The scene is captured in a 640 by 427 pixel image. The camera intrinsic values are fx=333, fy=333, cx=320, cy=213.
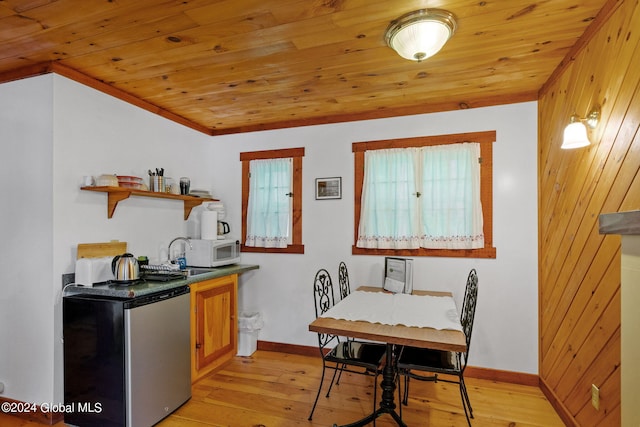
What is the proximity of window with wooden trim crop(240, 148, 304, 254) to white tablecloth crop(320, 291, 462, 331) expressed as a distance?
1.11 metres

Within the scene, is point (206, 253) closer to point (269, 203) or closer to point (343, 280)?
point (269, 203)

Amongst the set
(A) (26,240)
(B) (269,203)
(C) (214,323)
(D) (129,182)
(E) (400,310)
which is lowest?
(C) (214,323)

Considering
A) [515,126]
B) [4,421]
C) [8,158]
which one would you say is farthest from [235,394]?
[515,126]

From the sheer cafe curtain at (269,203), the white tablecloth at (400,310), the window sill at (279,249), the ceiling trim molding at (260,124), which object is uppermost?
the ceiling trim molding at (260,124)

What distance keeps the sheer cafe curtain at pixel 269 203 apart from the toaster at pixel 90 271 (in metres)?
1.48

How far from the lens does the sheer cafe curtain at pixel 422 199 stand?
2916mm

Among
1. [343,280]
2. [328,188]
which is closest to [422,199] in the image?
[328,188]

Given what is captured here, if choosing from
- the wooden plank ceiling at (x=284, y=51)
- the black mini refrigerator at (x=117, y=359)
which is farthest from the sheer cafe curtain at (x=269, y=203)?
the black mini refrigerator at (x=117, y=359)

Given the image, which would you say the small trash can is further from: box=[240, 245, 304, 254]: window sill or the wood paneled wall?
the wood paneled wall

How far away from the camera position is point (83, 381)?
84.5 inches

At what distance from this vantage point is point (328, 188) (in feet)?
11.1

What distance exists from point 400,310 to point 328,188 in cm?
154

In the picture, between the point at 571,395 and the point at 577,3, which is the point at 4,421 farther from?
the point at 577,3

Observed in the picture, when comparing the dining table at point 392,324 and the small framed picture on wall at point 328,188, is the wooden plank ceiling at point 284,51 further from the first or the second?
the dining table at point 392,324
